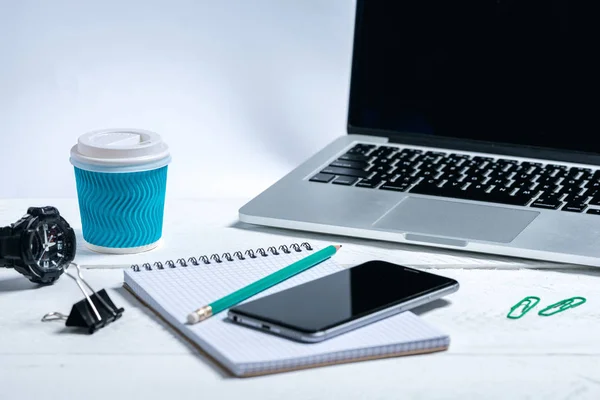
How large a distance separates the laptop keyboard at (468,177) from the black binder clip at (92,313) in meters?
0.42

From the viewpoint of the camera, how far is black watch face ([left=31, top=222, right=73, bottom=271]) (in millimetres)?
1012

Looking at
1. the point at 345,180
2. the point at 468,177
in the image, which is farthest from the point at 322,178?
the point at 468,177

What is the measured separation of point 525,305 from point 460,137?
468 mm

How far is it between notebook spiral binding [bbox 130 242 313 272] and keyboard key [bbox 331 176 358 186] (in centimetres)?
22

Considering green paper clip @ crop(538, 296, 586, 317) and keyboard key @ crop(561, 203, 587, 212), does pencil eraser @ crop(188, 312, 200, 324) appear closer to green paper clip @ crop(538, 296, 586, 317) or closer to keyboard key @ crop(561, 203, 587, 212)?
green paper clip @ crop(538, 296, 586, 317)

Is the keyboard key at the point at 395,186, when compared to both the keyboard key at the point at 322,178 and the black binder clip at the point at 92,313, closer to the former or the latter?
the keyboard key at the point at 322,178

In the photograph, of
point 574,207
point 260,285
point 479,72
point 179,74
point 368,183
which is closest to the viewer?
point 260,285

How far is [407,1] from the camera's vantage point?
145cm

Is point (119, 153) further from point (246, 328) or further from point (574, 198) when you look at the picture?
point (574, 198)

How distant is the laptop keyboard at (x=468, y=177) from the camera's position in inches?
48.7

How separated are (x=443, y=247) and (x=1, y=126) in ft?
3.16

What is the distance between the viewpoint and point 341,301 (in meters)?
0.94

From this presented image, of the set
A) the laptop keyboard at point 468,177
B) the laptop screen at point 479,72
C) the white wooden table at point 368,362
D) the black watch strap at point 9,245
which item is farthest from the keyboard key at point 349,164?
the black watch strap at point 9,245

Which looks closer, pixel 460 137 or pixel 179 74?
pixel 460 137
